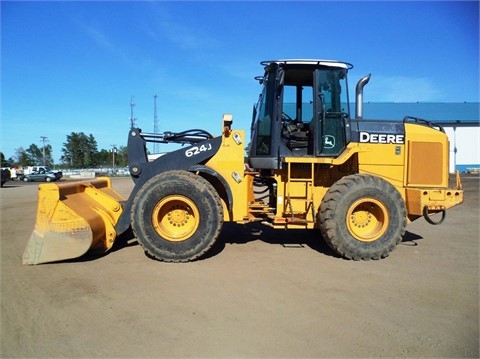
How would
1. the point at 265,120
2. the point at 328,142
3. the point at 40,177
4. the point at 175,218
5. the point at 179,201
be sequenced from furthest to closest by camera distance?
the point at 40,177 < the point at 265,120 < the point at 328,142 < the point at 175,218 < the point at 179,201

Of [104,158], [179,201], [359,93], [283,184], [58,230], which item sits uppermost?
[104,158]

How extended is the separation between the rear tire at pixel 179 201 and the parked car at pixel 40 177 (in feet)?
141

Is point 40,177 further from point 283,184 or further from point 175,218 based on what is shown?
point 283,184

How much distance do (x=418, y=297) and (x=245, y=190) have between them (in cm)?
294

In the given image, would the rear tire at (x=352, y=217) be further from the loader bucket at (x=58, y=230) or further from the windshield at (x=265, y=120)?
the loader bucket at (x=58, y=230)

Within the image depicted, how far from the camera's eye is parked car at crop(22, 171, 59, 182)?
141 ft

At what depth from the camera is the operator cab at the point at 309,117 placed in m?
6.25

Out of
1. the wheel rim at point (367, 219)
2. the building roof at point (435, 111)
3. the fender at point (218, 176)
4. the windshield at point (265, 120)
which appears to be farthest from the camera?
the building roof at point (435, 111)

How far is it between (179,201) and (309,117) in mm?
2767

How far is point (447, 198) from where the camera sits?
6.27 meters

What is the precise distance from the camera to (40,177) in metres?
43.2

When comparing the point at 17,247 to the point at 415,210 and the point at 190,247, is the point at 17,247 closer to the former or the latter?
the point at 190,247

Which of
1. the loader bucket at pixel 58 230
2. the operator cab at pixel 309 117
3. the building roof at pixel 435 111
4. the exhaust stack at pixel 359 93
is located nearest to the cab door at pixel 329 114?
the operator cab at pixel 309 117

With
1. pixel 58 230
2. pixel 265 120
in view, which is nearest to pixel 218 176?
pixel 265 120
